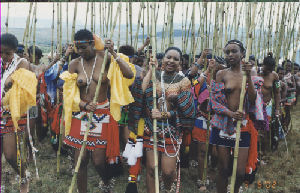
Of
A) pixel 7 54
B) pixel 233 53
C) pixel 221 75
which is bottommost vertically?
pixel 221 75

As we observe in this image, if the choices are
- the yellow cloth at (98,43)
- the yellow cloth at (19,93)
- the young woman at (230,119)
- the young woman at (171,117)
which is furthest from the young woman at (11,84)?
the young woman at (230,119)

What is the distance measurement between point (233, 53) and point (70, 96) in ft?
5.57

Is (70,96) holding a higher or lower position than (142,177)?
higher

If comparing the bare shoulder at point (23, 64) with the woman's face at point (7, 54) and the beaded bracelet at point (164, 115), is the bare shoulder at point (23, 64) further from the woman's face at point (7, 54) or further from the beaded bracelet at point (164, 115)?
the beaded bracelet at point (164, 115)

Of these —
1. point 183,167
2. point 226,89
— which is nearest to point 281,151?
point 183,167

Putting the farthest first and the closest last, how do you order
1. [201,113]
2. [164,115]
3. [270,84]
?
[270,84] → [201,113] → [164,115]

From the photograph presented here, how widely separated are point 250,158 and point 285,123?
3796mm

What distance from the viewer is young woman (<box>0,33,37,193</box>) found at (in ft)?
9.32

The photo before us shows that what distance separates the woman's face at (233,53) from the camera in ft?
9.30

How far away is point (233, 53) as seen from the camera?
9.38ft

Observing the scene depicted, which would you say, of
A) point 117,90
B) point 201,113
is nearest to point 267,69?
point 201,113

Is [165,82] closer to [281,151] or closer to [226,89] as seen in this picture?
[226,89]
